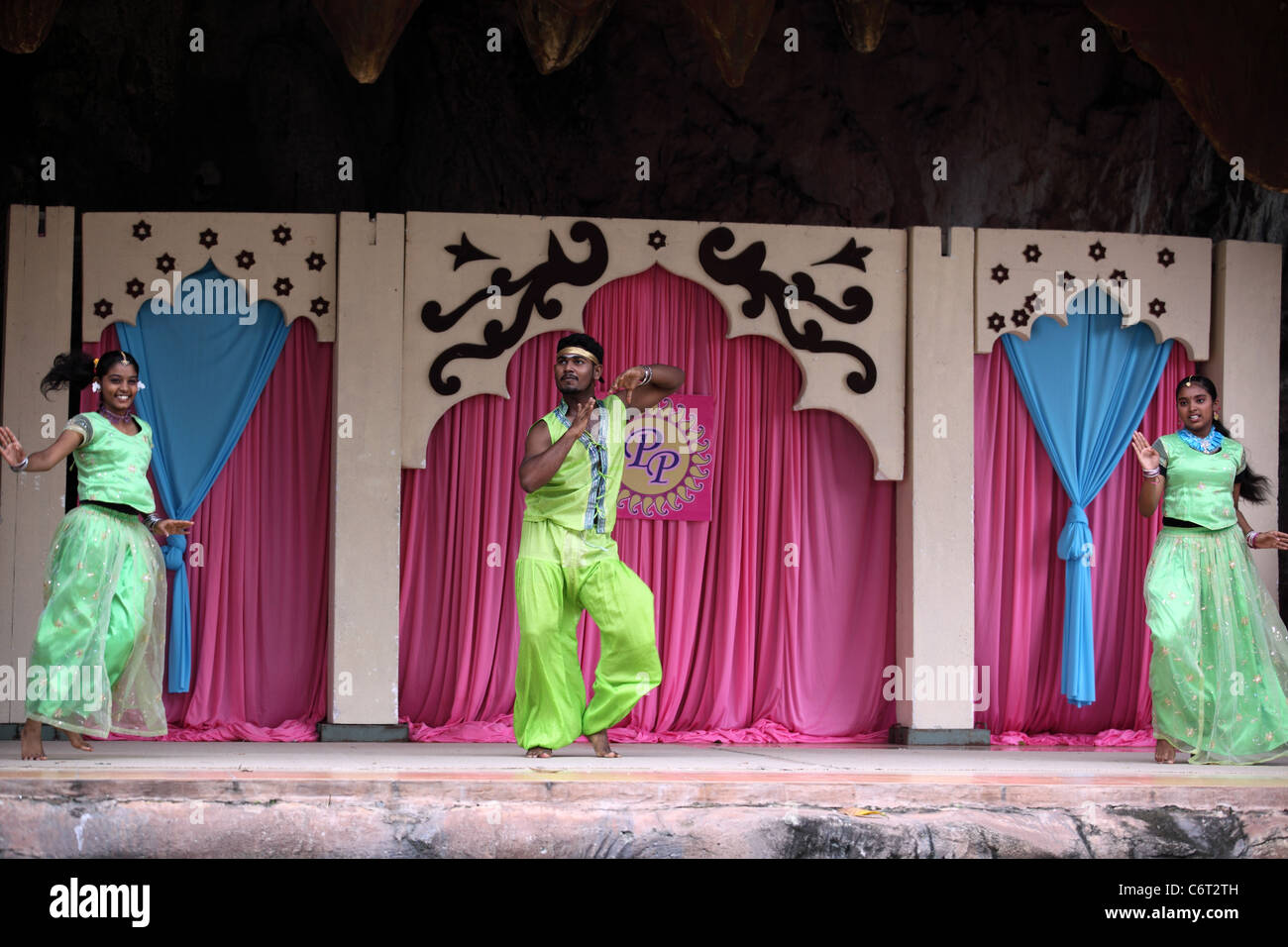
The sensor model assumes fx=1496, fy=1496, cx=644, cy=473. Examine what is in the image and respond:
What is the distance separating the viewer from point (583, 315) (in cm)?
827

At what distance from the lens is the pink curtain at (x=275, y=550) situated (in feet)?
26.5

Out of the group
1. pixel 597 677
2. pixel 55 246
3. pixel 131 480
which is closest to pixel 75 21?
pixel 55 246

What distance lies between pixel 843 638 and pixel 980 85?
356 centimetres

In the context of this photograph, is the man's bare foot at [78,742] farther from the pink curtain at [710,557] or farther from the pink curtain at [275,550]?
the pink curtain at [710,557]

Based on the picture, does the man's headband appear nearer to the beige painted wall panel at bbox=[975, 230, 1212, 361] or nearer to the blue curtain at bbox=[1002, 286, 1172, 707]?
the beige painted wall panel at bbox=[975, 230, 1212, 361]

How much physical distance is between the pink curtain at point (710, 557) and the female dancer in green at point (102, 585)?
77.0 inches

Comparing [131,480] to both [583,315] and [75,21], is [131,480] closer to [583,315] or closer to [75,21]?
[583,315]

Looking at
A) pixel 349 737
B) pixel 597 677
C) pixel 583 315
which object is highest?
pixel 583 315

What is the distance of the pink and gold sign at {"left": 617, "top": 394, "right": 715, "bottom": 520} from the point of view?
27.2 ft

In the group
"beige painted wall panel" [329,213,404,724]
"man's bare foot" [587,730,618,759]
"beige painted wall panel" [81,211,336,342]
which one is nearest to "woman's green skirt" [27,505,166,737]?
"beige painted wall panel" [329,213,404,724]

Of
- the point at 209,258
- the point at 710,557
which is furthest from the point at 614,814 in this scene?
the point at 209,258

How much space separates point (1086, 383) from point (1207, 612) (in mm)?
1986

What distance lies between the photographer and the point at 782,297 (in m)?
8.17

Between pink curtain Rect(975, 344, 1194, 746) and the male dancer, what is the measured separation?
9.09 feet
